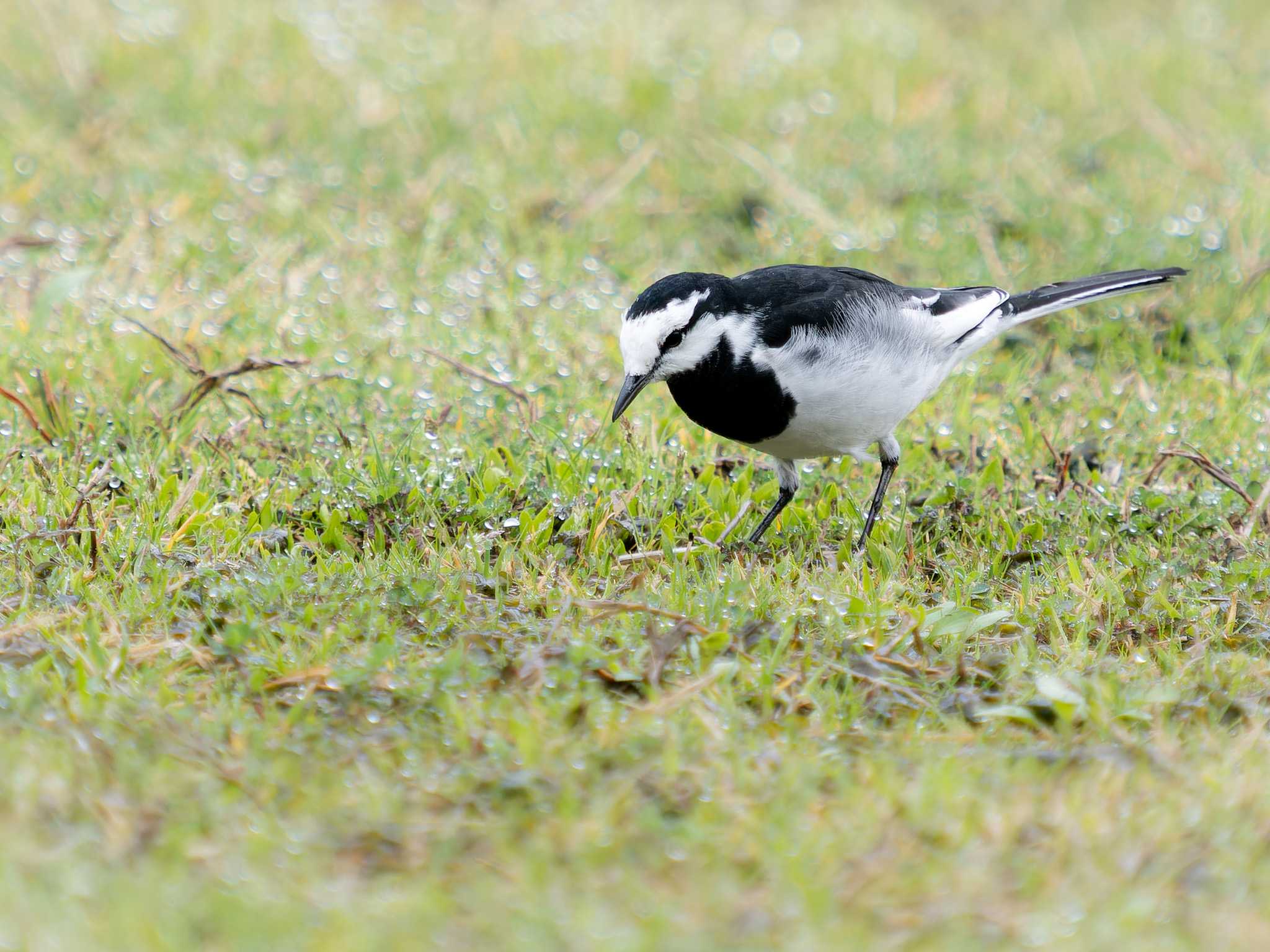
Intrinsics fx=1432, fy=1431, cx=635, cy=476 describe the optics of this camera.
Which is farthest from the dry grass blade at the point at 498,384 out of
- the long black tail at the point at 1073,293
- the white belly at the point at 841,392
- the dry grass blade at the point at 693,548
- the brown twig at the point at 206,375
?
the long black tail at the point at 1073,293

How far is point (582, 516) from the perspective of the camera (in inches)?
173

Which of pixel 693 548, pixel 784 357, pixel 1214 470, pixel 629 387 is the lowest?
pixel 693 548

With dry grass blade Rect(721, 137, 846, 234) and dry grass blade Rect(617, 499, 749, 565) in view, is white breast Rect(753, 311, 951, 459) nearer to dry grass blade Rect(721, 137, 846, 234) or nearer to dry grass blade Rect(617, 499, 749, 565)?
dry grass blade Rect(617, 499, 749, 565)

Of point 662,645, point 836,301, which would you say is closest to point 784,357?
point 836,301

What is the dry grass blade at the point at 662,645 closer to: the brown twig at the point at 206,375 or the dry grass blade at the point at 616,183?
the brown twig at the point at 206,375

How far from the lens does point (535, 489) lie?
4598mm

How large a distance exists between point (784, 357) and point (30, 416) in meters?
2.48

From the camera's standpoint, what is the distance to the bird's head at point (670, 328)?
162 inches

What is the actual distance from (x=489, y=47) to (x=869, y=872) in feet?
23.0

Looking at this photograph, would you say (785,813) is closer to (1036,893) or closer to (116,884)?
(1036,893)

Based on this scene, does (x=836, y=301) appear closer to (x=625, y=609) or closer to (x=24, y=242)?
(x=625, y=609)

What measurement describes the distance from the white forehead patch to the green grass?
0.52 meters

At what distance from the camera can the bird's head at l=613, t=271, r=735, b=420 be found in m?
4.11

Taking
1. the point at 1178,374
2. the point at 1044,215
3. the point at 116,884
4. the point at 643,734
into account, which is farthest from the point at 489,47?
the point at 116,884
